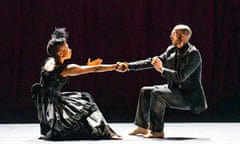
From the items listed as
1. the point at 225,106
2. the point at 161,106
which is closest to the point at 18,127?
the point at 161,106

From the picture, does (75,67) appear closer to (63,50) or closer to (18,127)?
(63,50)

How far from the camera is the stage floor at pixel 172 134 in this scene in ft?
15.0

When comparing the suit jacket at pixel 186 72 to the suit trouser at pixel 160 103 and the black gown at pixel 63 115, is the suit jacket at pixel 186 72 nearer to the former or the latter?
the suit trouser at pixel 160 103

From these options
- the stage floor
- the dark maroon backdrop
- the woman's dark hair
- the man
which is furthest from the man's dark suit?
the dark maroon backdrop

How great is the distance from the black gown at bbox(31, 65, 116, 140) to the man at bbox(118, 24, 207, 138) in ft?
1.15

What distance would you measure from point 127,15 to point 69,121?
6.47 ft

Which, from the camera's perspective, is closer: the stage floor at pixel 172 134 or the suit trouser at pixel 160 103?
the stage floor at pixel 172 134

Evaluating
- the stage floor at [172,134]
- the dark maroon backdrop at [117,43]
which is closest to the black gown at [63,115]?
the stage floor at [172,134]

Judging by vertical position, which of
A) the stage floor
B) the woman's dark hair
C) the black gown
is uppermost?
the woman's dark hair

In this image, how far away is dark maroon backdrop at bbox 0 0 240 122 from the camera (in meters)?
6.27

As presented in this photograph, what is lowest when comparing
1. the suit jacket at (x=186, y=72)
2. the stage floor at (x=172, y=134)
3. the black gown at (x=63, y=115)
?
the stage floor at (x=172, y=134)

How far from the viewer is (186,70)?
4668 millimetres

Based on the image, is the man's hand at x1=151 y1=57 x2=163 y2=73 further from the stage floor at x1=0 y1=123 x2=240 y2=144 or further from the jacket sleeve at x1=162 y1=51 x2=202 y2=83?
the stage floor at x1=0 y1=123 x2=240 y2=144

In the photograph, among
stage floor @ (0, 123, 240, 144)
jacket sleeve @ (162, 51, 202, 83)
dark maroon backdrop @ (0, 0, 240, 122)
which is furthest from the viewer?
dark maroon backdrop @ (0, 0, 240, 122)
